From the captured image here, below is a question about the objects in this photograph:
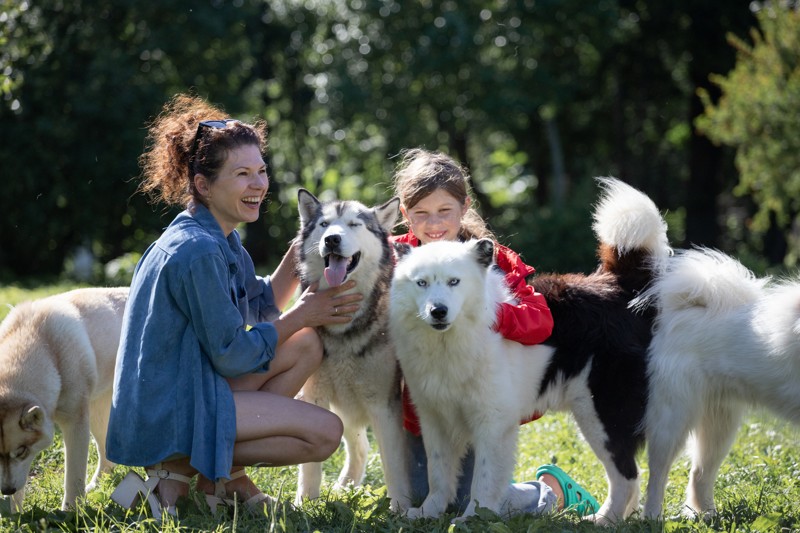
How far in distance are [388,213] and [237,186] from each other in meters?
0.86

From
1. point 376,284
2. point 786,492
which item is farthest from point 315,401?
point 786,492

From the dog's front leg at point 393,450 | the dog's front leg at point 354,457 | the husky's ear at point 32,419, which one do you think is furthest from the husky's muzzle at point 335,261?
the husky's ear at point 32,419

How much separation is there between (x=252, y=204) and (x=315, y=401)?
1.11 meters

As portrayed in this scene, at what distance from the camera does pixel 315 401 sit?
4395 mm

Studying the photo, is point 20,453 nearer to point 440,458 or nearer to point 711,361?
point 440,458

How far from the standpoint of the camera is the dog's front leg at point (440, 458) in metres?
4.10

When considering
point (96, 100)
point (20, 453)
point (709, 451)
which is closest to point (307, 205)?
point (20, 453)

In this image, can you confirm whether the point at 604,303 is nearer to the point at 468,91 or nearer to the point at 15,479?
the point at 15,479

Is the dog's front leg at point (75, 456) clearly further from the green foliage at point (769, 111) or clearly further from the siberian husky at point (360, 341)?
the green foliage at point (769, 111)

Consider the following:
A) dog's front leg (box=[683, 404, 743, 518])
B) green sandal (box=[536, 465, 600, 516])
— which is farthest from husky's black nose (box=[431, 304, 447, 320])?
dog's front leg (box=[683, 404, 743, 518])

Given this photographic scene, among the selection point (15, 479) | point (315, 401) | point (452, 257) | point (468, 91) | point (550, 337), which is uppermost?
point (468, 91)

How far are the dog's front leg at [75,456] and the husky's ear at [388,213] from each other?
6.17ft

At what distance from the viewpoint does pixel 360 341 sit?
14.0ft

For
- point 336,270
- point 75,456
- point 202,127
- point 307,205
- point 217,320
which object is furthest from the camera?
point 307,205
